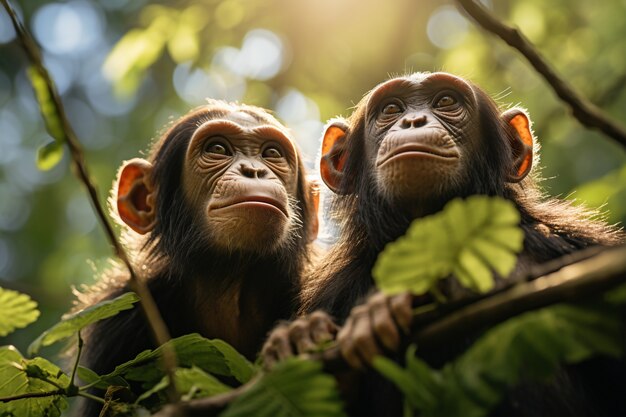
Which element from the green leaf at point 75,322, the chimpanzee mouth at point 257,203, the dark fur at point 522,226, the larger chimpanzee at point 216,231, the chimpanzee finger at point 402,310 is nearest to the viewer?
the chimpanzee finger at point 402,310

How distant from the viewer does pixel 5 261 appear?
56.2ft

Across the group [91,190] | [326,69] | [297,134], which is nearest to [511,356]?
[91,190]

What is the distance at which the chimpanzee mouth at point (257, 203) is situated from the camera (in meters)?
4.94

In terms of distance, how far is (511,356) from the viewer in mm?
1951

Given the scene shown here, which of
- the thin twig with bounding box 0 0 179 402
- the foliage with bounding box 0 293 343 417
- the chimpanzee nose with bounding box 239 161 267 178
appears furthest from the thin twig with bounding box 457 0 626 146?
the chimpanzee nose with bounding box 239 161 267 178

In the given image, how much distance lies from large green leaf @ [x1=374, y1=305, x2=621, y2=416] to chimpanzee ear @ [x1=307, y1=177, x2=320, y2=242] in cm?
382

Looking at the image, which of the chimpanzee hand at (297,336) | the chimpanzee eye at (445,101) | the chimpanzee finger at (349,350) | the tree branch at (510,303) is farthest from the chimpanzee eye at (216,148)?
the tree branch at (510,303)

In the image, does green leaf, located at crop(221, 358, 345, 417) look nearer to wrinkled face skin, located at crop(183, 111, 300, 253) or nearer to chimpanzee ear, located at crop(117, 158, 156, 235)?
wrinkled face skin, located at crop(183, 111, 300, 253)

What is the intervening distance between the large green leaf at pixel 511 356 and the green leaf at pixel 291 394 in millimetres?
185

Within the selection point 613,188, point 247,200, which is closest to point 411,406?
point 247,200

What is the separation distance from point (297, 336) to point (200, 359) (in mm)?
407

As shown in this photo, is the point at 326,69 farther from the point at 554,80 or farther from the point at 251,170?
the point at 554,80

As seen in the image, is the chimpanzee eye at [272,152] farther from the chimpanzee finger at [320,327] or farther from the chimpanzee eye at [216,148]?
the chimpanzee finger at [320,327]

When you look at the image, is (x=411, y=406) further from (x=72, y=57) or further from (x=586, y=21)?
(x=72, y=57)
